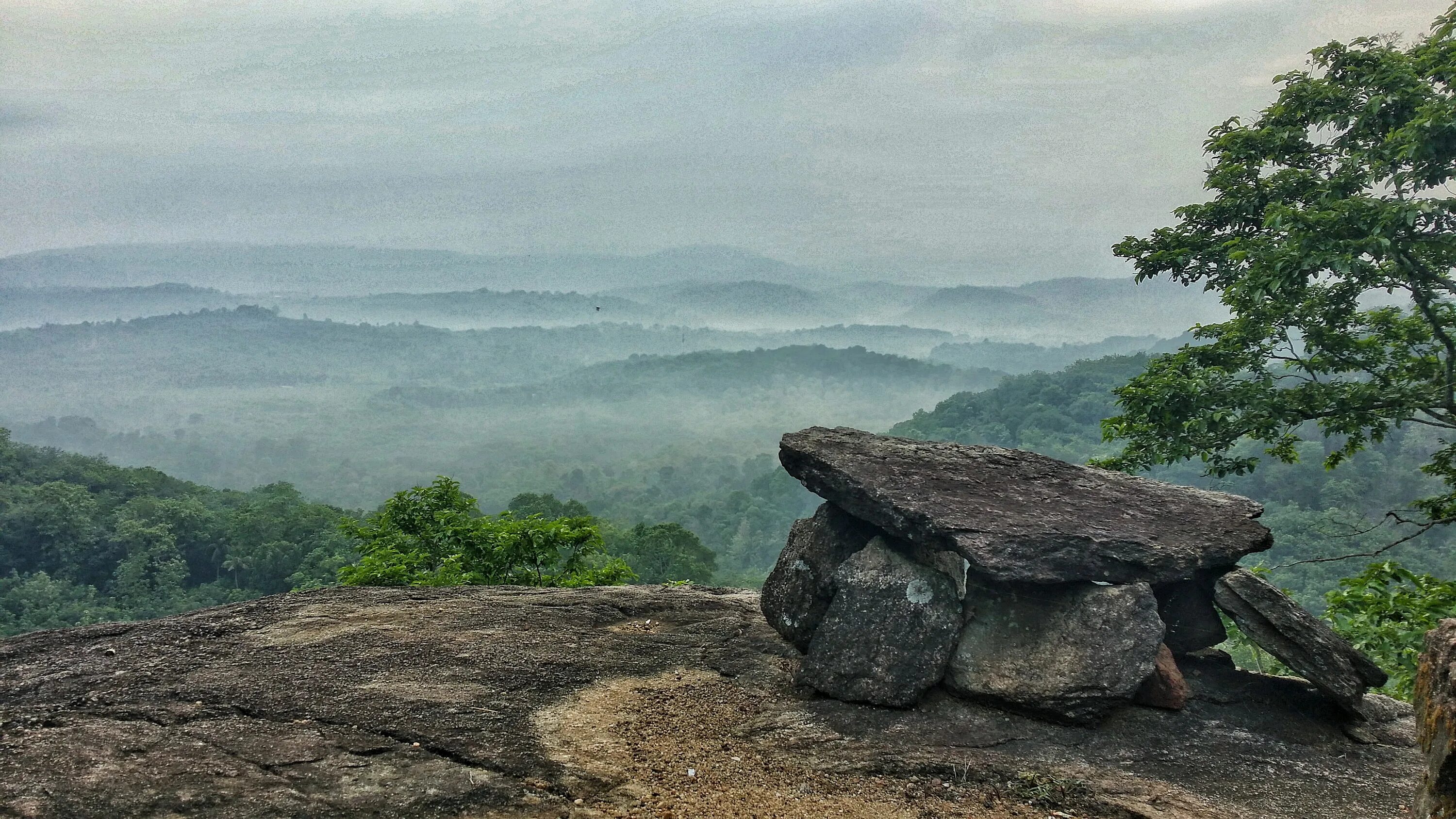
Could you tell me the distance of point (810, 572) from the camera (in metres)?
10.9

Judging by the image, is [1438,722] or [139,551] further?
[139,551]

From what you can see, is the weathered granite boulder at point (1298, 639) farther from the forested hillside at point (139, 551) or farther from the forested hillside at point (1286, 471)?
the forested hillside at point (139, 551)

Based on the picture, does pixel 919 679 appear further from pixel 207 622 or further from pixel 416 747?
pixel 207 622

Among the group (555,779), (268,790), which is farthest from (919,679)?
(268,790)

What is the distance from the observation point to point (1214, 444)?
46.5 feet

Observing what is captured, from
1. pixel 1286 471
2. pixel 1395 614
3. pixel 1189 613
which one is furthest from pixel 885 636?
→ pixel 1286 471

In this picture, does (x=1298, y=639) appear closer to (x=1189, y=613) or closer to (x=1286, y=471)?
(x=1189, y=613)

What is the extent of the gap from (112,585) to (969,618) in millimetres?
80924

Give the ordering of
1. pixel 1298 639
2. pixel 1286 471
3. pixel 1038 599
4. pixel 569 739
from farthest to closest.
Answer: pixel 1286 471 < pixel 1038 599 < pixel 1298 639 < pixel 569 739

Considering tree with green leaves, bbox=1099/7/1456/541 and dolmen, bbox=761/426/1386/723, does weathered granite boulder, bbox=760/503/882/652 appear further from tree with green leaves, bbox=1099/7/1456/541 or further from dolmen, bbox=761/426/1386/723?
tree with green leaves, bbox=1099/7/1456/541

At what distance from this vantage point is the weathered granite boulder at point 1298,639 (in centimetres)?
885

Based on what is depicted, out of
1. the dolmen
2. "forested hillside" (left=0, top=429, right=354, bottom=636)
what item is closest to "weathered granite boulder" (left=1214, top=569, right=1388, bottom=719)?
the dolmen

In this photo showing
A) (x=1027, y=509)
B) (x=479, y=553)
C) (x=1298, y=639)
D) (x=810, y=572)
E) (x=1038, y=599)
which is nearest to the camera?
(x=1298, y=639)

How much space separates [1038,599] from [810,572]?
2.98 meters
